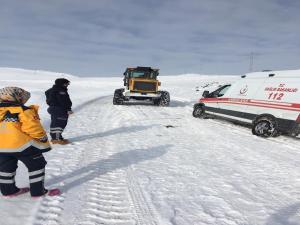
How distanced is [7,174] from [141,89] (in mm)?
14554

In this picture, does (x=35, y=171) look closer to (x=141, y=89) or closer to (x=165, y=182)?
(x=165, y=182)

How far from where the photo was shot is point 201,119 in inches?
516

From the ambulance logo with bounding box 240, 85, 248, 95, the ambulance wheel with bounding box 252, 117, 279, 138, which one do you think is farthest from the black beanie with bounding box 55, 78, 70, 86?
the ambulance logo with bounding box 240, 85, 248, 95

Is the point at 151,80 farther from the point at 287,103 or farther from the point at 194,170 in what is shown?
the point at 194,170

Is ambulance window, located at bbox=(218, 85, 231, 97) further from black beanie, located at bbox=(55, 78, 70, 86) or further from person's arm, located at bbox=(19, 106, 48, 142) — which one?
person's arm, located at bbox=(19, 106, 48, 142)

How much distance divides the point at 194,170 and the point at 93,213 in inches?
99.2

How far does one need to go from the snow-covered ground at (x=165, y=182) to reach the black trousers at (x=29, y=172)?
0.14m

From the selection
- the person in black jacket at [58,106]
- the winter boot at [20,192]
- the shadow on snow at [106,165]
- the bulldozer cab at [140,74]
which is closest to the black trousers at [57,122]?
the person in black jacket at [58,106]

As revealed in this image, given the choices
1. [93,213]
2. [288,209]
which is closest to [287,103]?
[288,209]

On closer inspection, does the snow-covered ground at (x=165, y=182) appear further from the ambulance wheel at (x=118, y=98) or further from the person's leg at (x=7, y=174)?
the ambulance wheel at (x=118, y=98)

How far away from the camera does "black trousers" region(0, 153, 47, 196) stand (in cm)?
409

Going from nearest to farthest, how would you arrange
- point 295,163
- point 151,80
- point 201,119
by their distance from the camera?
point 295,163
point 201,119
point 151,80

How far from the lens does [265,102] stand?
9984mm

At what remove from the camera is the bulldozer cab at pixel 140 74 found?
18.8 meters
